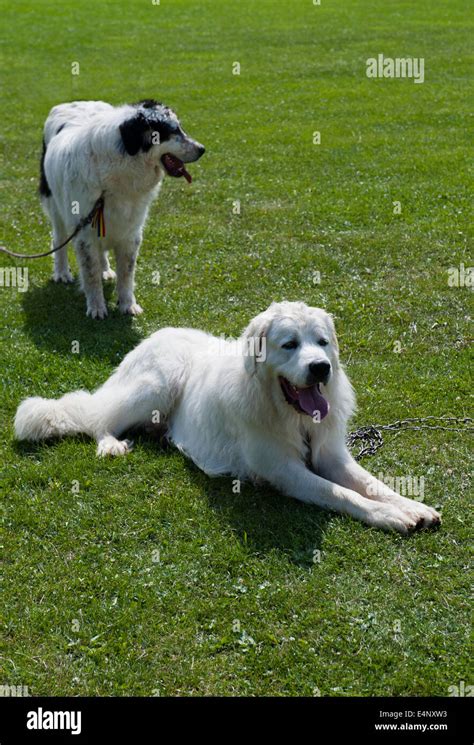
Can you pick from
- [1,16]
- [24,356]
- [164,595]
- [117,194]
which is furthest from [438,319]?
[1,16]

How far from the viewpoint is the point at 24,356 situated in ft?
27.0

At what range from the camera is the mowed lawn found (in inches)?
172

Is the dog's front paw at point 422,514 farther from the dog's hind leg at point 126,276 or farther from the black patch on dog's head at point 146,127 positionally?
the black patch on dog's head at point 146,127

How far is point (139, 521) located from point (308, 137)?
Result: 40.1 ft

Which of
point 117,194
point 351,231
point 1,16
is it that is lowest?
point 351,231

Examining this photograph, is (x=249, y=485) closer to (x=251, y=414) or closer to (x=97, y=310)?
(x=251, y=414)

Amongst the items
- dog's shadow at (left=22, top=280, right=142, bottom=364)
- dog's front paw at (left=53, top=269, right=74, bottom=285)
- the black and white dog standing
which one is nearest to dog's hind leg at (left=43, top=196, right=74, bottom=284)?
dog's front paw at (left=53, top=269, right=74, bottom=285)

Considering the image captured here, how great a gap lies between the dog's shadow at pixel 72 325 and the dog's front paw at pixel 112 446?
1748 mm

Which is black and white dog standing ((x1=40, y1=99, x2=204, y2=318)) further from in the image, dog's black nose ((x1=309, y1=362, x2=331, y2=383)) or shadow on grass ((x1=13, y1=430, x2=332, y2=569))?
dog's black nose ((x1=309, y1=362, x2=331, y2=383))

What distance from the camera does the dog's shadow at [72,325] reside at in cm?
840

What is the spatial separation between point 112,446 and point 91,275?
3190 mm

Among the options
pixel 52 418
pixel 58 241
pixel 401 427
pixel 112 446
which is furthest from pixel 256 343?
pixel 58 241

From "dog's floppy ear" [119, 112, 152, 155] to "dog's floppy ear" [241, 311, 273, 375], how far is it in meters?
3.71
